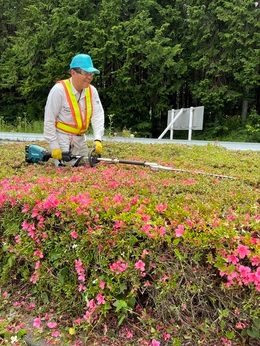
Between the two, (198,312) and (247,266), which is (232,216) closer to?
(247,266)

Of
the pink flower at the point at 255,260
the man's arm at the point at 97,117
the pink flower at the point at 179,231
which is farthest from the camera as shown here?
the man's arm at the point at 97,117

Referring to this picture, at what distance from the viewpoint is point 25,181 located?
3.45 meters

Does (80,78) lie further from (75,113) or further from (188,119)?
(188,119)

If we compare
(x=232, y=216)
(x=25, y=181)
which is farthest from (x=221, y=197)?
(x=25, y=181)

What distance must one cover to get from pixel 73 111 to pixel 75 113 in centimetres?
4

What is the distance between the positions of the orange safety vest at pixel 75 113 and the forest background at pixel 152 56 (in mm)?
11082

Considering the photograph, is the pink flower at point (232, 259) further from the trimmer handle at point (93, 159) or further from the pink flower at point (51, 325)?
the trimmer handle at point (93, 159)

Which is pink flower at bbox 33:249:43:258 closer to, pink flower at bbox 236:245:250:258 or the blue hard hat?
pink flower at bbox 236:245:250:258

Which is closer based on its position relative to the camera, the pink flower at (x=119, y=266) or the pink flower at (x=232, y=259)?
the pink flower at (x=232, y=259)

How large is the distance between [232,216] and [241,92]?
15.6m

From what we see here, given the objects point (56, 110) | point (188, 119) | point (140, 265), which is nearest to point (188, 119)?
point (188, 119)

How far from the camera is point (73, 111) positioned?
427cm

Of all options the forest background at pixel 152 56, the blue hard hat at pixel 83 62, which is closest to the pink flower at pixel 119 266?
the blue hard hat at pixel 83 62

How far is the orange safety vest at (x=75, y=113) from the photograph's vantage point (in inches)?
165
